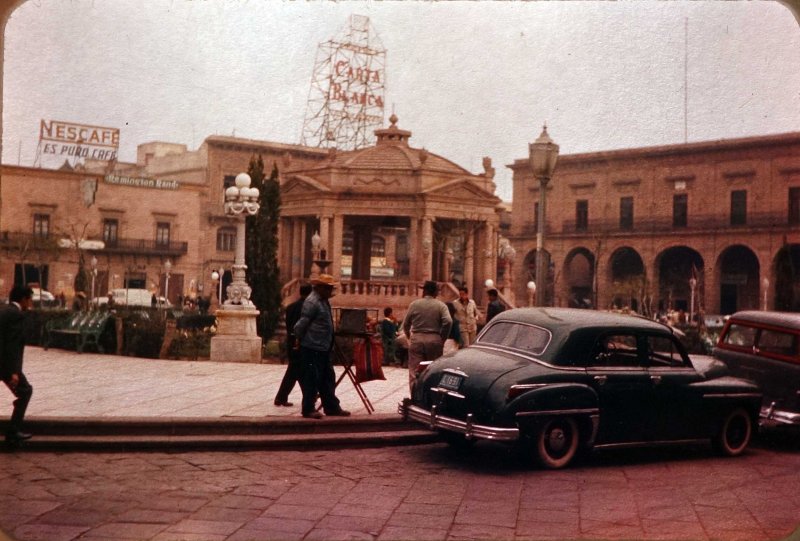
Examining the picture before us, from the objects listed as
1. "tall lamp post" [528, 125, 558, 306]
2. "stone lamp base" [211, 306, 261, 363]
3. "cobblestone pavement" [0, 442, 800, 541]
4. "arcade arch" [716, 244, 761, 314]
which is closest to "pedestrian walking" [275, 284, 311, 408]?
"cobblestone pavement" [0, 442, 800, 541]

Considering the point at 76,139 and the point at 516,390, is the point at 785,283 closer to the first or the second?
the point at 516,390

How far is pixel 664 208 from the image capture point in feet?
115

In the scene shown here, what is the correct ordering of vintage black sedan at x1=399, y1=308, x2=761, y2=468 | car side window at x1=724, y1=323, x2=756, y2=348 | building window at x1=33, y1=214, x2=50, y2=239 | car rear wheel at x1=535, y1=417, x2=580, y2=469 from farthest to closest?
building window at x1=33, y1=214, x2=50, y2=239 < car side window at x1=724, y1=323, x2=756, y2=348 < car rear wheel at x1=535, y1=417, x2=580, y2=469 < vintage black sedan at x1=399, y1=308, x2=761, y2=468

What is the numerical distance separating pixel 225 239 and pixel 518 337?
4088 cm

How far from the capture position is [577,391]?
7828 millimetres

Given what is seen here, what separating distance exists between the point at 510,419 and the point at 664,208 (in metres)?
29.4

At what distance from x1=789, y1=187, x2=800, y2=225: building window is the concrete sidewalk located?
10.2 meters

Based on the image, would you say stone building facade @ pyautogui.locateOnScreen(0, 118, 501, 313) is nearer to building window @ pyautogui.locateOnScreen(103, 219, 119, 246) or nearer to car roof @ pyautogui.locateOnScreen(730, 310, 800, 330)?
building window @ pyautogui.locateOnScreen(103, 219, 119, 246)

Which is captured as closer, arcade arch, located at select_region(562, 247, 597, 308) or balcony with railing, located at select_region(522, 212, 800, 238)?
balcony with railing, located at select_region(522, 212, 800, 238)

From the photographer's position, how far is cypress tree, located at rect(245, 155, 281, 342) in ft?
68.0

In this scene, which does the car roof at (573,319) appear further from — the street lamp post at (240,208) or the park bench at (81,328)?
the park bench at (81,328)

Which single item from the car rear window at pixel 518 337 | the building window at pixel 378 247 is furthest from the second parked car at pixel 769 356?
the building window at pixel 378 247

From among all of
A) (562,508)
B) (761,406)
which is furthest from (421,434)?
(761,406)

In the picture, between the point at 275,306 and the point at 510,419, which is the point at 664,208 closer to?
the point at 275,306
